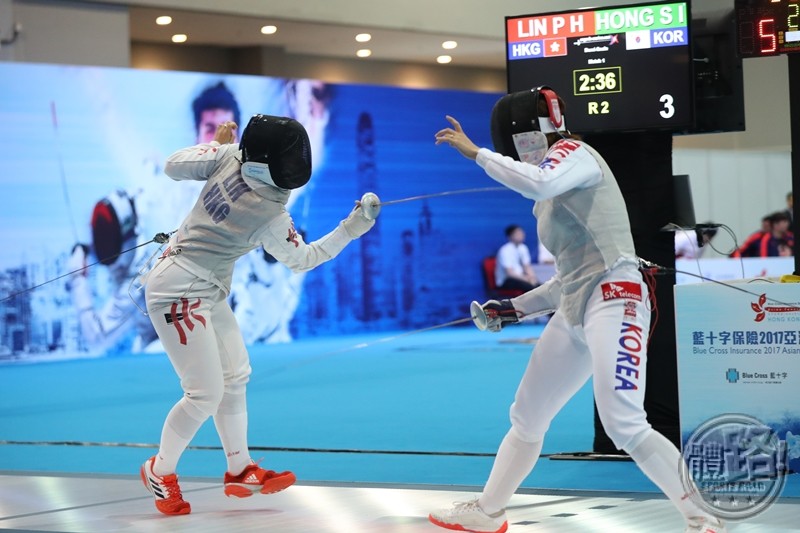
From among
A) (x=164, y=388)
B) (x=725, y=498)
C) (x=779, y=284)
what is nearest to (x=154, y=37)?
(x=164, y=388)

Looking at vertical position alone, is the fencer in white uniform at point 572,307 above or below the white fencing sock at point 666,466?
above

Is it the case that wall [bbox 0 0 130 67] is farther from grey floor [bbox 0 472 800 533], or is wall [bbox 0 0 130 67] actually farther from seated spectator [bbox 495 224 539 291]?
→ grey floor [bbox 0 472 800 533]

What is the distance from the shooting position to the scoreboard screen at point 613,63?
508 cm

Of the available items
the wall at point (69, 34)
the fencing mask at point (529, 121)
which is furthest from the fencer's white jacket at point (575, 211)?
the wall at point (69, 34)

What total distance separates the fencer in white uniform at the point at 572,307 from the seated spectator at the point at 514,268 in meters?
11.1

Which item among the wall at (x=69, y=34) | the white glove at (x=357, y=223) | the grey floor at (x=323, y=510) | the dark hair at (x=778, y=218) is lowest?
the grey floor at (x=323, y=510)

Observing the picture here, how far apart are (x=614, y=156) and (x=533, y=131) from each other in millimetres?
1827

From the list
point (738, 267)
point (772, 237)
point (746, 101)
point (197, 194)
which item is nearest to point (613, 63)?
point (197, 194)

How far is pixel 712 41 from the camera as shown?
17.5 feet

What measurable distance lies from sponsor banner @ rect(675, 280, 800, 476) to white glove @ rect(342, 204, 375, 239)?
1450 millimetres

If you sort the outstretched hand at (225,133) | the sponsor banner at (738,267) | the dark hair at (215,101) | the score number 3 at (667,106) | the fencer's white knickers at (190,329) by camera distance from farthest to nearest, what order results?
the sponsor banner at (738,267)
the dark hair at (215,101)
the score number 3 at (667,106)
the outstretched hand at (225,133)
the fencer's white knickers at (190,329)

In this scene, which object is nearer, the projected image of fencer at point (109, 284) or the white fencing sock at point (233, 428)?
the white fencing sock at point (233, 428)

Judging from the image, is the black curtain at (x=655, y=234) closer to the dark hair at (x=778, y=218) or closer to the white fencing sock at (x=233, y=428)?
the white fencing sock at (x=233, y=428)

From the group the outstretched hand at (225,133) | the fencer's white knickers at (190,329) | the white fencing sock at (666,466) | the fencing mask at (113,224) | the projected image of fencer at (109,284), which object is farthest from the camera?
the fencing mask at (113,224)
